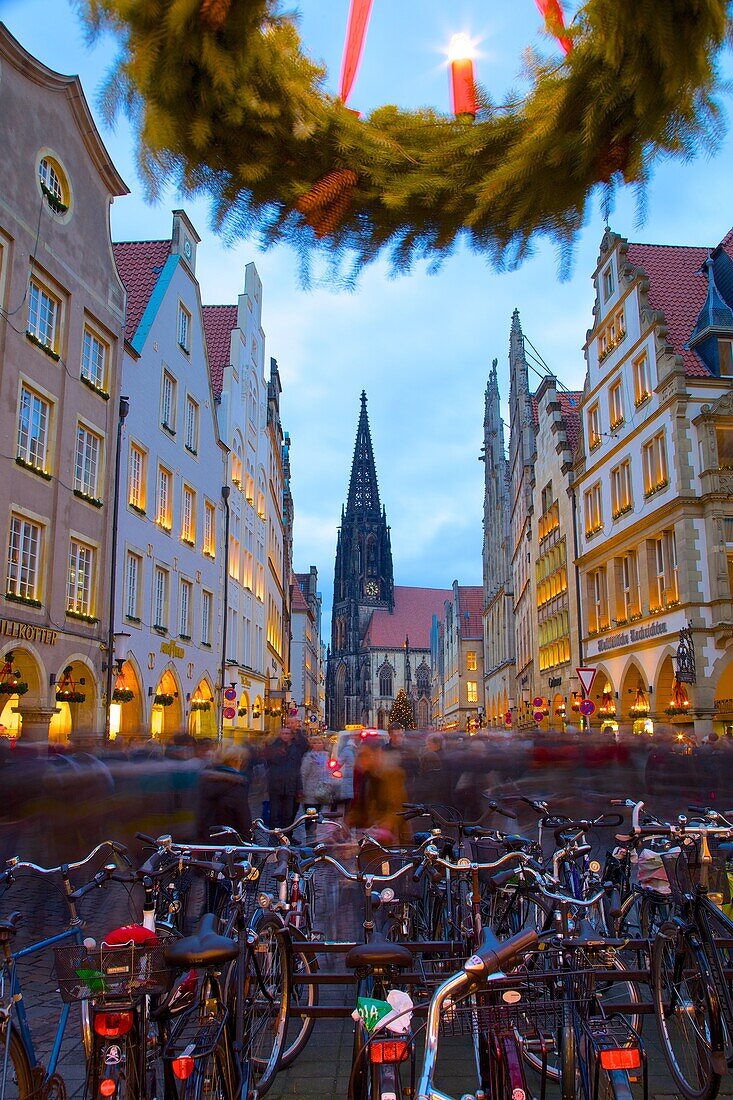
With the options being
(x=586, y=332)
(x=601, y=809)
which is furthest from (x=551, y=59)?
(x=586, y=332)

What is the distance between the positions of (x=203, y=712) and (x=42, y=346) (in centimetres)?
1538

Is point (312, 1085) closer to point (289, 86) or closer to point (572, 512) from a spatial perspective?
point (289, 86)

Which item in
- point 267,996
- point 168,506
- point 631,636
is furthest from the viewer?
point 631,636

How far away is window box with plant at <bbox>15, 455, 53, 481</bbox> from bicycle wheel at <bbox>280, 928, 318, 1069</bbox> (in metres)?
13.1

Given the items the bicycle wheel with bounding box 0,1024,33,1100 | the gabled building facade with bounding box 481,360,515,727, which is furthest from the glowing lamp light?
the gabled building facade with bounding box 481,360,515,727

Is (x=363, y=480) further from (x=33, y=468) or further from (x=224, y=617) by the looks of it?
(x=33, y=468)

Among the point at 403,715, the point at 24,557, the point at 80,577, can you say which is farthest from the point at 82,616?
the point at 403,715

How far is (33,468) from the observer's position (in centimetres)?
1708

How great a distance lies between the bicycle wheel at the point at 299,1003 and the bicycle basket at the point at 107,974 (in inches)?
58.4

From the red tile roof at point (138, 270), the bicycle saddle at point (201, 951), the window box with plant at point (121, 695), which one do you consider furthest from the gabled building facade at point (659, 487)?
the bicycle saddle at point (201, 951)

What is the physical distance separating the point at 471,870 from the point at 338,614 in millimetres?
139387

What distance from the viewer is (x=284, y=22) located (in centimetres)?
261

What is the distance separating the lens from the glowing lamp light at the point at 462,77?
2732mm

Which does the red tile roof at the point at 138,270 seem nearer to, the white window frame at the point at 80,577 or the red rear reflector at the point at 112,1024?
the white window frame at the point at 80,577
